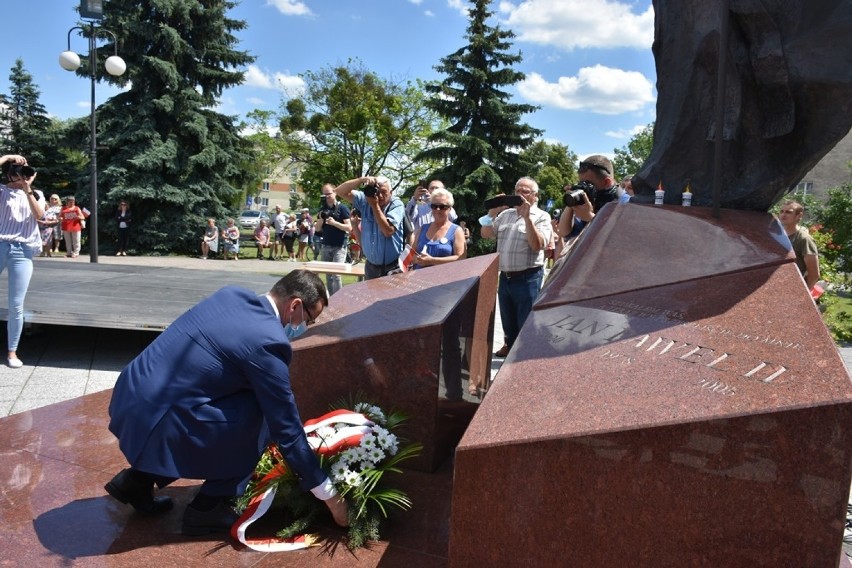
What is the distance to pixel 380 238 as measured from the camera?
5.92 meters

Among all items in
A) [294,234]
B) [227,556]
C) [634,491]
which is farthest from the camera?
[294,234]

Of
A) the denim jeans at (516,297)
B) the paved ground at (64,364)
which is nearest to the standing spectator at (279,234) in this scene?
the paved ground at (64,364)

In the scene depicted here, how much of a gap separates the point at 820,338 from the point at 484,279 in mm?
2211

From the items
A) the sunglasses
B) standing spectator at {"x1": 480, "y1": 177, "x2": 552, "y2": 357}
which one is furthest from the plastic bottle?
standing spectator at {"x1": 480, "y1": 177, "x2": 552, "y2": 357}

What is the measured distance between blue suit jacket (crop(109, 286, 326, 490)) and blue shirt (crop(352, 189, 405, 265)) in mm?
3323

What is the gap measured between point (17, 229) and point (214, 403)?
3931mm

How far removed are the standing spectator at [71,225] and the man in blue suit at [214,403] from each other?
16.1 m

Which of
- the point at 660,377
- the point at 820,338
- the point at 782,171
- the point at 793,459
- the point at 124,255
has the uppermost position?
the point at 782,171

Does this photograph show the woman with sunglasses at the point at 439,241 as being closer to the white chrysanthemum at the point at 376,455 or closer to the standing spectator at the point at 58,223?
the white chrysanthemum at the point at 376,455

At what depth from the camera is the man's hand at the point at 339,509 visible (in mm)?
2684

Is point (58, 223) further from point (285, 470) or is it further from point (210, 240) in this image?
point (285, 470)

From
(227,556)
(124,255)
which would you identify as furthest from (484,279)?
(124,255)

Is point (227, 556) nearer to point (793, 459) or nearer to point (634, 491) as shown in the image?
point (634, 491)

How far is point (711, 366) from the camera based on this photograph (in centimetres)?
222
